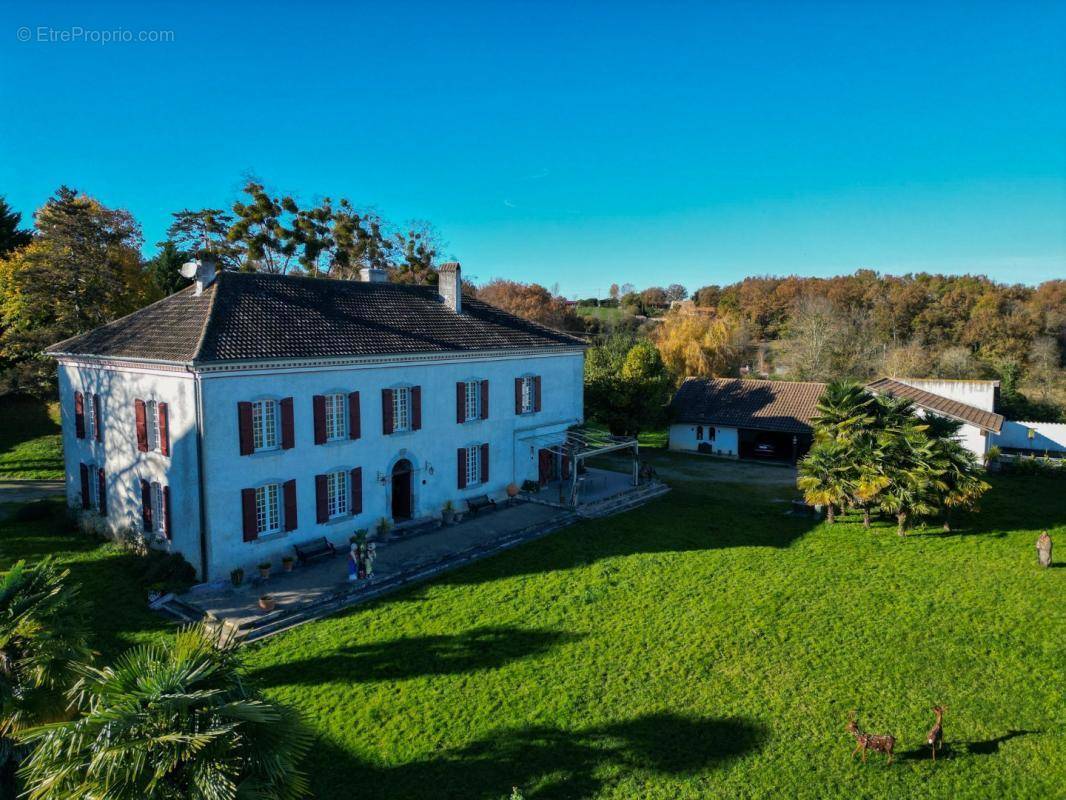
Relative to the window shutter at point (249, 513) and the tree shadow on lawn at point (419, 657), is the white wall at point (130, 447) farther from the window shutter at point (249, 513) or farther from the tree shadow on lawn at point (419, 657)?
the tree shadow on lawn at point (419, 657)

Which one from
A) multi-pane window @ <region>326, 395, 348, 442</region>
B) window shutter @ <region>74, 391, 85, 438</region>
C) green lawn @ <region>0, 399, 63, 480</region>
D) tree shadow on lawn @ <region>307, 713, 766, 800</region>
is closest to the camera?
tree shadow on lawn @ <region>307, 713, 766, 800</region>

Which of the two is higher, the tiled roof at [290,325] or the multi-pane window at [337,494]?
the tiled roof at [290,325]

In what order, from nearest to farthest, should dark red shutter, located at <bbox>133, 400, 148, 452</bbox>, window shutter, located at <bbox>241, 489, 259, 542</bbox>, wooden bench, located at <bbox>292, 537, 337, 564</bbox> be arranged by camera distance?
window shutter, located at <bbox>241, 489, 259, 542</bbox>
wooden bench, located at <bbox>292, 537, 337, 564</bbox>
dark red shutter, located at <bbox>133, 400, 148, 452</bbox>

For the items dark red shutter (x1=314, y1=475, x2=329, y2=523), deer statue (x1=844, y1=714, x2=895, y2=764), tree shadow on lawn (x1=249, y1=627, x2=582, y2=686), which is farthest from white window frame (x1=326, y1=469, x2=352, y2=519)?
deer statue (x1=844, y1=714, x2=895, y2=764)

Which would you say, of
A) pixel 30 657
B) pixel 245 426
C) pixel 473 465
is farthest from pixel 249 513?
pixel 30 657

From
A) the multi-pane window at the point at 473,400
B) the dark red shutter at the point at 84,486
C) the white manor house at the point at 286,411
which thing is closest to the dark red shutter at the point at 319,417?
the white manor house at the point at 286,411

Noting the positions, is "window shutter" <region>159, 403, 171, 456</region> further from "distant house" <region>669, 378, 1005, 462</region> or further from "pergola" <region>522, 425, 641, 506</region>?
"distant house" <region>669, 378, 1005, 462</region>
